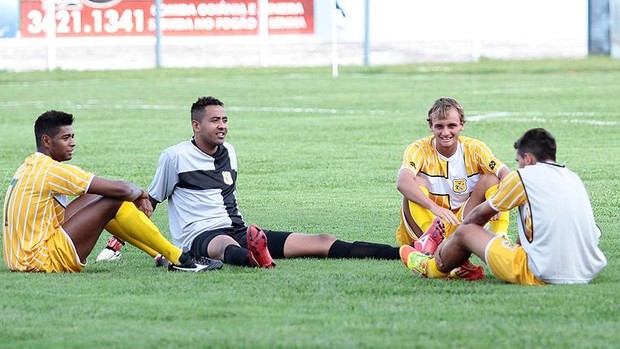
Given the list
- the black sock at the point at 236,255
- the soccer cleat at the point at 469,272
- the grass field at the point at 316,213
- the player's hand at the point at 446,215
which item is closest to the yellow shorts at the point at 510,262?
the grass field at the point at 316,213

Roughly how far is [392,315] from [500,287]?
1.09 meters

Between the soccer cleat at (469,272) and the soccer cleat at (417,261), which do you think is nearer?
the soccer cleat at (469,272)

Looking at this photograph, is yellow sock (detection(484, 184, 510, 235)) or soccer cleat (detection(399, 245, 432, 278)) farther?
yellow sock (detection(484, 184, 510, 235))

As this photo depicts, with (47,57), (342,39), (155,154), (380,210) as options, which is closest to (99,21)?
(47,57)

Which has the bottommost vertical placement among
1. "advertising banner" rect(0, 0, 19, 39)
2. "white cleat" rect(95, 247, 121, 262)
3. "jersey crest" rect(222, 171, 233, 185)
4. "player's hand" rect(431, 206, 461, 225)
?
"white cleat" rect(95, 247, 121, 262)

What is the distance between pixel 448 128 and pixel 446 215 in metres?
0.69

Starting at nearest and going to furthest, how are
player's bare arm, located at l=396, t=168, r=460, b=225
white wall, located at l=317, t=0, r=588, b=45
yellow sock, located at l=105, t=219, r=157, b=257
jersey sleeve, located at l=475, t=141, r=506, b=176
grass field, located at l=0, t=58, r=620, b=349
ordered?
grass field, located at l=0, t=58, r=620, b=349 < yellow sock, located at l=105, t=219, r=157, b=257 < player's bare arm, located at l=396, t=168, r=460, b=225 < jersey sleeve, located at l=475, t=141, r=506, b=176 < white wall, located at l=317, t=0, r=588, b=45

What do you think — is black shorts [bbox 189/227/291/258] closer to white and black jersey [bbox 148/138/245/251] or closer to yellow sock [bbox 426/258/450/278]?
white and black jersey [bbox 148/138/245/251]

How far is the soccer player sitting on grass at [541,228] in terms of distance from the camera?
25.7 feet

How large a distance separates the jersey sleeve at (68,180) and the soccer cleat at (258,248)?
3.49 feet

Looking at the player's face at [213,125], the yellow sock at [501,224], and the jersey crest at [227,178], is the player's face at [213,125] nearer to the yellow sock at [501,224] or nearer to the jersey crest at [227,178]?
the jersey crest at [227,178]

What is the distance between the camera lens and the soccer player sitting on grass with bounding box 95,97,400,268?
376 inches

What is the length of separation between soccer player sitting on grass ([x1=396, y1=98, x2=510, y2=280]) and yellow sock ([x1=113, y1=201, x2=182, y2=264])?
5.58 ft

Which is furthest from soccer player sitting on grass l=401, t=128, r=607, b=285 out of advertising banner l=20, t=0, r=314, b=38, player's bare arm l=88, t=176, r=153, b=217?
advertising banner l=20, t=0, r=314, b=38
